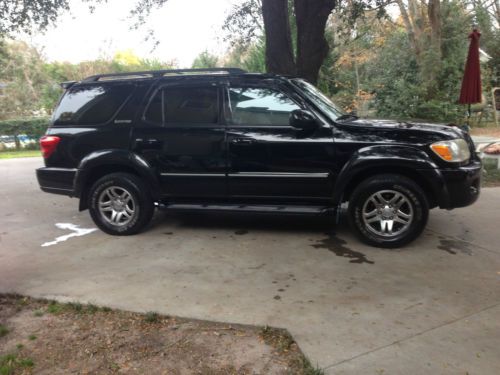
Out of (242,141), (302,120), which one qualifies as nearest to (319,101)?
(302,120)

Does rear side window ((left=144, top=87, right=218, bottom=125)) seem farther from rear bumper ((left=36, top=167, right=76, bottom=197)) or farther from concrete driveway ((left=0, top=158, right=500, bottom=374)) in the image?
concrete driveway ((left=0, top=158, right=500, bottom=374))

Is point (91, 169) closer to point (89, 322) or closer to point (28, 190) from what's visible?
point (89, 322)

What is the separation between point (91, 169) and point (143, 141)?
2.48ft

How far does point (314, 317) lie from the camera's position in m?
3.29

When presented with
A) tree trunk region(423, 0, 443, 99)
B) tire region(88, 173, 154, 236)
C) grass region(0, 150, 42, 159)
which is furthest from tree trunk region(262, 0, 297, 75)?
grass region(0, 150, 42, 159)

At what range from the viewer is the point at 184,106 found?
5.16 metres

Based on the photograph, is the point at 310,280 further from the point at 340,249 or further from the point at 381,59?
the point at 381,59

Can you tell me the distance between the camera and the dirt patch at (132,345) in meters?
2.72

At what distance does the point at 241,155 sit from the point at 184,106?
916 millimetres

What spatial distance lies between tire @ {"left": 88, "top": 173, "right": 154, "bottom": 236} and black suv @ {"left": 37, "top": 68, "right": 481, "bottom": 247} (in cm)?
1

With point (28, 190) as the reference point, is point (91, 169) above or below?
above

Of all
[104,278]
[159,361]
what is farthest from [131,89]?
[159,361]

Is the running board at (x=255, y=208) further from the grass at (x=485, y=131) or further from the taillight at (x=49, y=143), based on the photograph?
the grass at (x=485, y=131)

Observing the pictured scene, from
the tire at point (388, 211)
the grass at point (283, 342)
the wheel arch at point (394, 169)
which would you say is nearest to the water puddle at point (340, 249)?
the tire at point (388, 211)
